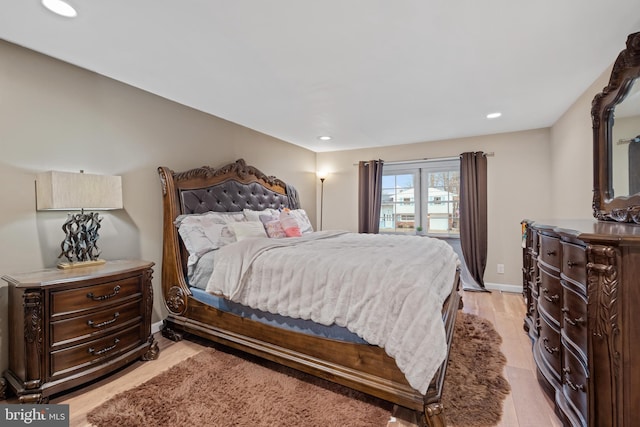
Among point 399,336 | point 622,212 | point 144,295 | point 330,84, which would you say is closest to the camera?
point 399,336

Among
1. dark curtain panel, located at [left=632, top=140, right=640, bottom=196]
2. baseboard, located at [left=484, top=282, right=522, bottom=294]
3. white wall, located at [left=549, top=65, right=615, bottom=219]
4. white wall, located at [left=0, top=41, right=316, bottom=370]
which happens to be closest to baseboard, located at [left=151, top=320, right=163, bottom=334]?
white wall, located at [left=0, top=41, right=316, bottom=370]

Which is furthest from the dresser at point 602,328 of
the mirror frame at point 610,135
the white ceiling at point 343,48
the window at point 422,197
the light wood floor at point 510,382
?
the window at point 422,197

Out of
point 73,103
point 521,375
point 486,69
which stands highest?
point 486,69

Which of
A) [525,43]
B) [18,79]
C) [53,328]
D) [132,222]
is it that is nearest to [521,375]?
[525,43]

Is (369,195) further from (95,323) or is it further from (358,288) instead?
(95,323)

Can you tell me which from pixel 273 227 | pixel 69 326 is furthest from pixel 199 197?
pixel 69 326

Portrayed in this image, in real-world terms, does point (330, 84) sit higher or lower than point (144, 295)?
higher

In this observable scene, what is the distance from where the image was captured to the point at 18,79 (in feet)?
6.44

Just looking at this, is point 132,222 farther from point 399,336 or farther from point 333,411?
point 399,336

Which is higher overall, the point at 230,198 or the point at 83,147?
the point at 83,147

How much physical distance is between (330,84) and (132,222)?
2148mm

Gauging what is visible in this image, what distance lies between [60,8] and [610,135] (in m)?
3.56

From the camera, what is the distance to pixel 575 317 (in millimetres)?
1398

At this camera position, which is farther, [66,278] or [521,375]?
[521,375]
